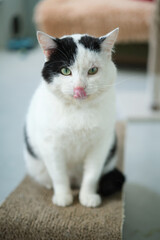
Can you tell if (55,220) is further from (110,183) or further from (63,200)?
(110,183)

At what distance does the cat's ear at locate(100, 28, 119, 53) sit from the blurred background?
111 mm

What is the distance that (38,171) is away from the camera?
117cm

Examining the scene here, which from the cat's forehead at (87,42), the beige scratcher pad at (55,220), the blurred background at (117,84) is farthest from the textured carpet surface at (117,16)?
the beige scratcher pad at (55,220)

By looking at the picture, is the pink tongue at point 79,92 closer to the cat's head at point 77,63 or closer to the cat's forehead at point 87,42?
the cat's head at point 77,63

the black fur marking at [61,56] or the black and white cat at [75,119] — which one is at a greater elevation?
the black fur marking at [61,56]

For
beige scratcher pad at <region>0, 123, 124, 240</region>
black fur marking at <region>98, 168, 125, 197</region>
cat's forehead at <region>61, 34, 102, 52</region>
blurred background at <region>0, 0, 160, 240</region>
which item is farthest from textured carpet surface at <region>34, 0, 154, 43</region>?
beige scratcher pad at <region>0, 123, 124, 240</region>

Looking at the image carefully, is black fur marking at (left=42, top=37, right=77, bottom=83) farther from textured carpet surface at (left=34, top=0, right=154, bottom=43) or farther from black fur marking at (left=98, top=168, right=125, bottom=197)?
textured carpet surface at (left=34, top=0, right=154, bottom=43)

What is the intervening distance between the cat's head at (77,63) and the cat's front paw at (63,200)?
1.34ft

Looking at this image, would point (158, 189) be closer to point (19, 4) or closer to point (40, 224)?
point (40, 224)

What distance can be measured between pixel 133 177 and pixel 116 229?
55cm

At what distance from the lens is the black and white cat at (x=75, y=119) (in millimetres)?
826

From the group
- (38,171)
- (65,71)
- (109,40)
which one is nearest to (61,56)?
(65,71)

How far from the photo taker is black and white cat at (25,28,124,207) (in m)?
0.83

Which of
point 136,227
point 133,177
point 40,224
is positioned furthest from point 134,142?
point 40,224
